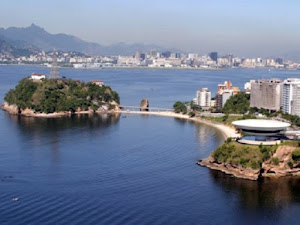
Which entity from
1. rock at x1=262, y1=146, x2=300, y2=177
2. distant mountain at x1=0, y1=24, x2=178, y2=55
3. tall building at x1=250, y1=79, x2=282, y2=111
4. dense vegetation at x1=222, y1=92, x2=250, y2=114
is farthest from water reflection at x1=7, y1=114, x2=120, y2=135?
distant mountain at x1=0, y1=24, x2=178, y2=55

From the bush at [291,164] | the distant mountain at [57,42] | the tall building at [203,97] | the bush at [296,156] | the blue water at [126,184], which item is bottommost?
the blue water at [126,184]

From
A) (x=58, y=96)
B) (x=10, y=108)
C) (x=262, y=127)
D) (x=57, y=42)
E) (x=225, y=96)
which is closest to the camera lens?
(x=262, y=127)

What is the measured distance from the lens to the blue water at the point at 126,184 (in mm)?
12719

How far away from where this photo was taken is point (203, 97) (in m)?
33.3

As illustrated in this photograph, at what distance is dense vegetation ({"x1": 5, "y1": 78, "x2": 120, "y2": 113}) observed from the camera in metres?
31.6

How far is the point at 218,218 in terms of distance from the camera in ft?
41.8

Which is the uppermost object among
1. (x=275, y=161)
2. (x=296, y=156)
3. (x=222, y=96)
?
(x=222, y=96)

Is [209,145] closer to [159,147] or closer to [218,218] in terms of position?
[159,147]

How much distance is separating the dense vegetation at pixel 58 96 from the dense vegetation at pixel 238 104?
748cm

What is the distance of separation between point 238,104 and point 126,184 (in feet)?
55.0

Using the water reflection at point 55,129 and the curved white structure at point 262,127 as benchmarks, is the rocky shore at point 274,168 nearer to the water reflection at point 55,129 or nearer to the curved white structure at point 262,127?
the curved white structure at point 262,127

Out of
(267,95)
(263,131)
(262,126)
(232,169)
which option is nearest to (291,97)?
(267,95)

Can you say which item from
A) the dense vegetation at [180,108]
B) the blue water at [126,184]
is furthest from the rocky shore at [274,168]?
the dense vegetation at [180,108]

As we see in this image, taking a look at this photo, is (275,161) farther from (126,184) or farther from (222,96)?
(222,96)
